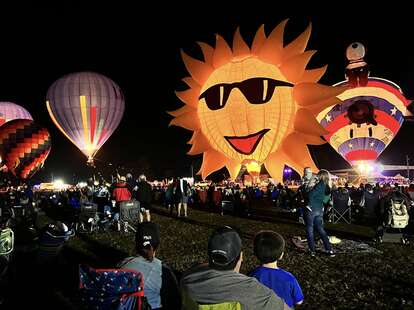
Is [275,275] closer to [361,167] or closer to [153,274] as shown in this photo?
[153,274]

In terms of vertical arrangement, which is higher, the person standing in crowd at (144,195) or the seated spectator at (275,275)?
the seated spectator at (275,275)

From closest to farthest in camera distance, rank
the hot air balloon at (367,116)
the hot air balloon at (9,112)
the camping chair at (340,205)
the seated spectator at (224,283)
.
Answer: the seated spectator at (224,283) → the camping chair at (340,205) → the hot air balloon at (367,116) → the hot air balloon at (9,112)

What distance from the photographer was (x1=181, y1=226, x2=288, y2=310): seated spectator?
8.25 feet

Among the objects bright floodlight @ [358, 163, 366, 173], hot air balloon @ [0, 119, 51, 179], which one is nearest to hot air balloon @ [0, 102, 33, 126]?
hot air balloon @ [0, 119, 51, 179]

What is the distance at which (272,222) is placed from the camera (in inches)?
578

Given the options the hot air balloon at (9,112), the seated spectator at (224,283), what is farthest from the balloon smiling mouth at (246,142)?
the hot air balloon at (9,112)

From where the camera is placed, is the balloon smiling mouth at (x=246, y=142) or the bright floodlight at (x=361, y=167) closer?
the balloon smiling mouth at (x=246, y=142)

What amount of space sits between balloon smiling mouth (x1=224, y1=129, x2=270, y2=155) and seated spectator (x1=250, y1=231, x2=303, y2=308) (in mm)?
11132

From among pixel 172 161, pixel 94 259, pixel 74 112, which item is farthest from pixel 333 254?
pixel 172 161

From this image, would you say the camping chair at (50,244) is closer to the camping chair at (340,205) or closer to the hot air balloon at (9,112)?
the camping chair at (340,205)

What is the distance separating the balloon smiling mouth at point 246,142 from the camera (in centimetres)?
1459

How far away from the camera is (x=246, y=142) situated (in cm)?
1496

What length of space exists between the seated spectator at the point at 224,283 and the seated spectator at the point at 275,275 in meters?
0.62

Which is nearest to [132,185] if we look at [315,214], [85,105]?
[315,214]
